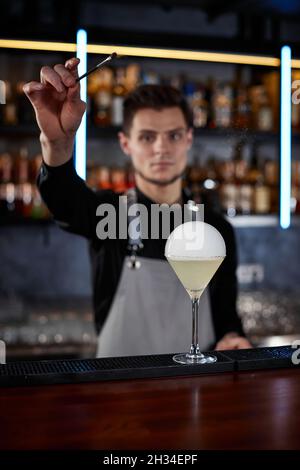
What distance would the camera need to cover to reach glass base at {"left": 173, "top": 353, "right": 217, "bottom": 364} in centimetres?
119

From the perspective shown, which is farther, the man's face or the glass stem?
the man's face

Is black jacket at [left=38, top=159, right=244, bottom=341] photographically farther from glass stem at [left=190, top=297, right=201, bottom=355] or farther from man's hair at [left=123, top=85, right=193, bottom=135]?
glass stem at [left=190, top=297, right=201, bottom=355]

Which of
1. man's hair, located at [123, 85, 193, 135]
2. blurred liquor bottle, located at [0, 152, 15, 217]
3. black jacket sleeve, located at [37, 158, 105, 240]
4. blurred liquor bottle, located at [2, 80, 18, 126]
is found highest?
blurred liquor bottle, located at [2, 80, 18, 126]

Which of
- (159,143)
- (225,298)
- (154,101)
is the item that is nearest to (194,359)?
(225,298)

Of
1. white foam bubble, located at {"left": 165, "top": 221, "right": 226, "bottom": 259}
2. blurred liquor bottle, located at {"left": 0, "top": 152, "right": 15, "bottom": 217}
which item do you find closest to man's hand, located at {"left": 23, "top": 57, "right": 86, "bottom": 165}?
white foam bubble, located at {"left": 165, "top": 221, "right": 226, "bottom": 259}

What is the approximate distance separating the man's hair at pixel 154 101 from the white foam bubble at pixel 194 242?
1.08 metres

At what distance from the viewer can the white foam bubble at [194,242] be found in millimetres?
1152

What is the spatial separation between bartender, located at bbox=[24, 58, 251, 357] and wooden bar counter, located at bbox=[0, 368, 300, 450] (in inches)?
35.6

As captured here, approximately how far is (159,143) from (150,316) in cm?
59

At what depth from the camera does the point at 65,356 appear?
10.0ft

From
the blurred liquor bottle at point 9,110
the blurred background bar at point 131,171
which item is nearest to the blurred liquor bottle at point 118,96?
the blurred background bar at point 131,171

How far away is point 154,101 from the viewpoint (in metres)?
2.16

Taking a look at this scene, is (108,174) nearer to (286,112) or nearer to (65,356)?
(65,356)

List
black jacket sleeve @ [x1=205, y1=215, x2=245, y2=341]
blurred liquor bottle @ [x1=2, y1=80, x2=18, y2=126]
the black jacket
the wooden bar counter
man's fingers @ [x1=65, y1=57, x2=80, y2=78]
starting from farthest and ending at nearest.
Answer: blurred liquor bottle @ [x1=2, y1=80, x2=18, y2=126]
black jacket sleeve @ [x1=205, y1=215, x2=245, y2=341]
the black jacket
man's fingers @ [x1=65, y1=57, x2=80, y2=78]
the wooden bar counter
